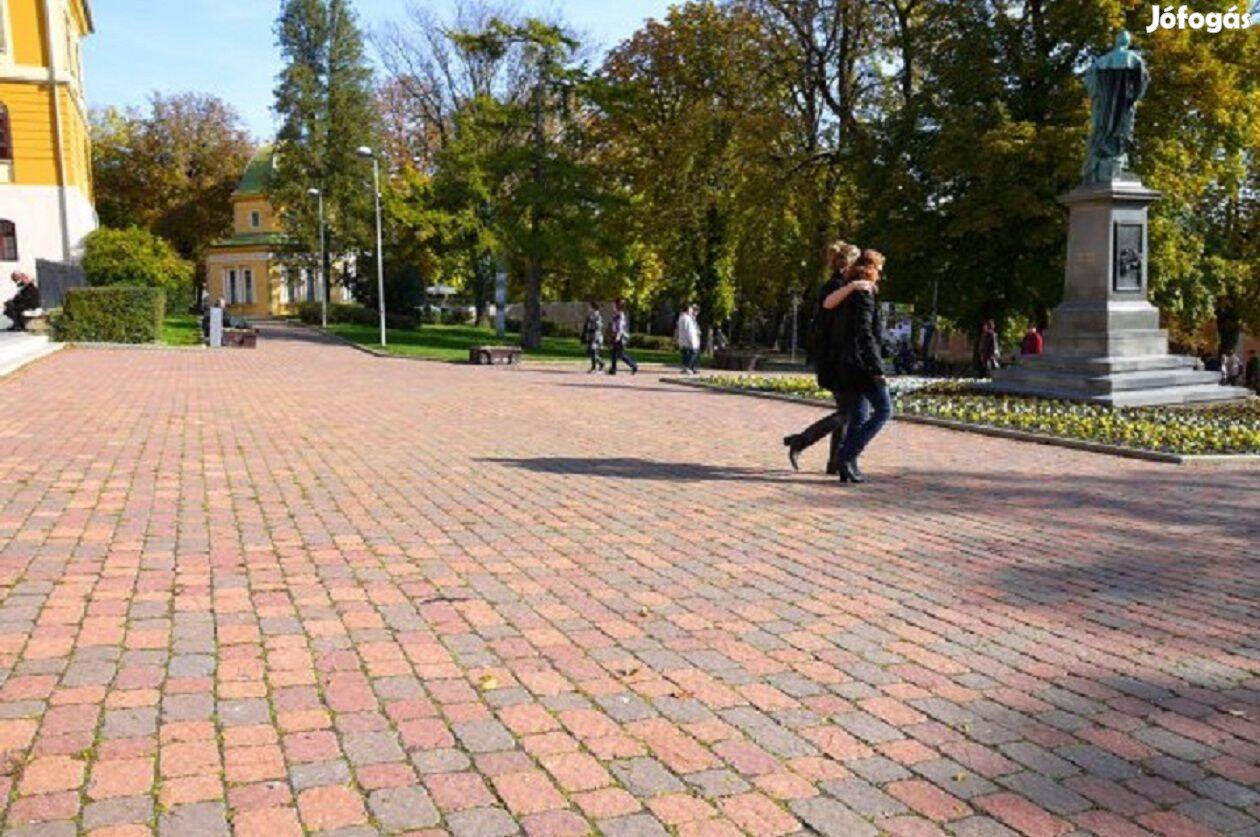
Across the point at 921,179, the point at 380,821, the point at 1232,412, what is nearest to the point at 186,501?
the point at 380,821

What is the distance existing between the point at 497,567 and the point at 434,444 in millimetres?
5070

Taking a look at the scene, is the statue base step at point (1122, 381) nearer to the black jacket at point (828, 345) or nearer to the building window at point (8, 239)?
the black jacket at point (828, 345)

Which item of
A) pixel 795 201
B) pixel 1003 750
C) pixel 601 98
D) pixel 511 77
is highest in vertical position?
pixel 511 77

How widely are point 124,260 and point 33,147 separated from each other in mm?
7363

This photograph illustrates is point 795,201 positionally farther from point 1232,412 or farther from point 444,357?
point 1232,412

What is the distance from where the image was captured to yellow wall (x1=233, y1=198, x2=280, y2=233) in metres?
68.4

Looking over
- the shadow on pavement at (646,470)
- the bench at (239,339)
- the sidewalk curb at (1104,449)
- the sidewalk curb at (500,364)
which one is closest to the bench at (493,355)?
the sidewalk curb at (500,364)

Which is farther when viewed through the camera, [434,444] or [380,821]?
[434,444]

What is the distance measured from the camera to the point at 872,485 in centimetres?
835

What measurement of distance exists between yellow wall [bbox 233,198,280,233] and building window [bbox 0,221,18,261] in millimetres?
34027

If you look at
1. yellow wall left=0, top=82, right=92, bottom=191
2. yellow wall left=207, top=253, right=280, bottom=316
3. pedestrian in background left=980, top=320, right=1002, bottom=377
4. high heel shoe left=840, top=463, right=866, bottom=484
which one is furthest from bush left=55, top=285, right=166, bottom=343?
yellow wall left=207, top=253, right=280, bottom=316

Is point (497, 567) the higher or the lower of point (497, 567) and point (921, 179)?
the lower

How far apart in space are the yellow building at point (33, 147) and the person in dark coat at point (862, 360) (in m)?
34.9

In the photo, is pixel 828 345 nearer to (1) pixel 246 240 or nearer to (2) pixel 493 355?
(2) pixel 493 355
